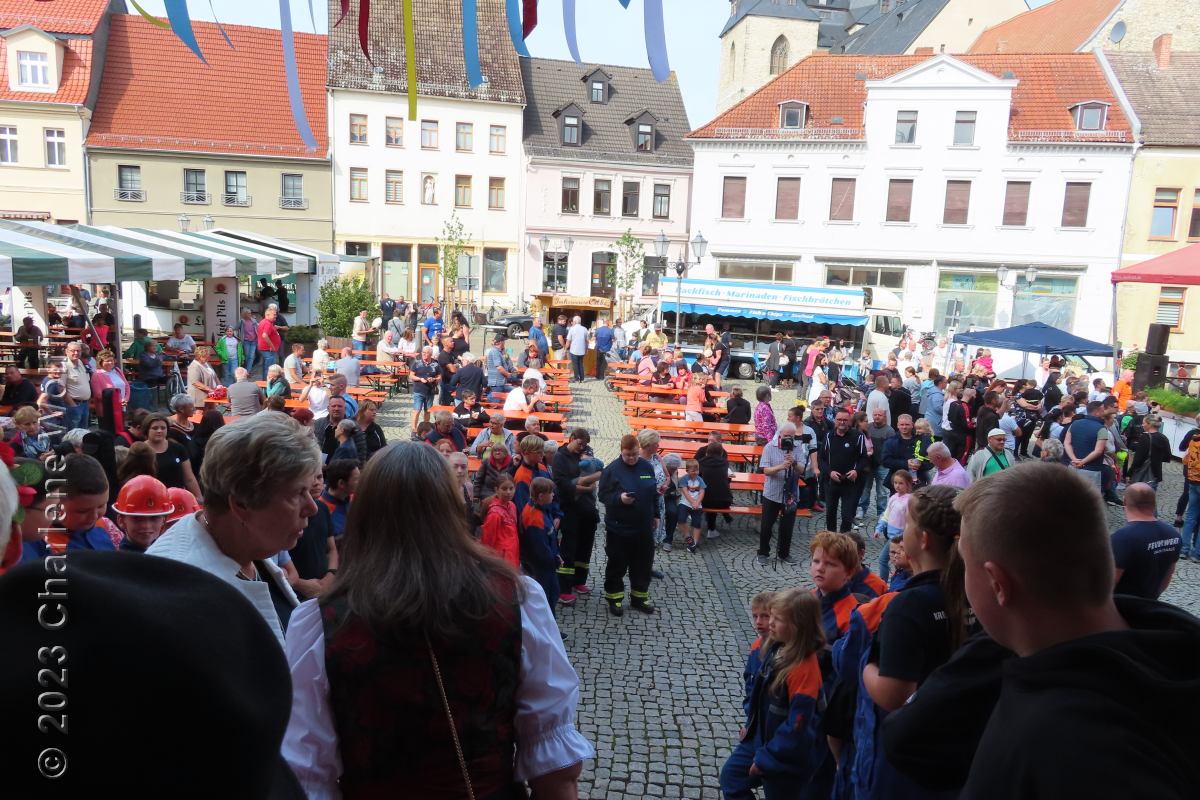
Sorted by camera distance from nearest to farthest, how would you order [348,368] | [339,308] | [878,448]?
[878,448], [348,368], [339,308]

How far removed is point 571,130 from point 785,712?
37.1 metres

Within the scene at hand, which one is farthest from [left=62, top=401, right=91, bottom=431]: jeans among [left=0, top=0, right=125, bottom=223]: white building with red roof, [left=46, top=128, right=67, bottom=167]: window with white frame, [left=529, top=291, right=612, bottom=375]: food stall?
[left=46, top=128, right=67, bottom=167]: window with white frame

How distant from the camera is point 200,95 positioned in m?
34.7

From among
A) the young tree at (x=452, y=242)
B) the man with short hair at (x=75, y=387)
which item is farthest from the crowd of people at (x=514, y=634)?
the young tree at (x=452, y=242)

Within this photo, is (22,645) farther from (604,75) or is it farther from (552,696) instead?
(604,75)

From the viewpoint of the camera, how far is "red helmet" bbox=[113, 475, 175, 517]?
11.5 feet

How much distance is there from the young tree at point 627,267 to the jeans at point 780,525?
27757 mm

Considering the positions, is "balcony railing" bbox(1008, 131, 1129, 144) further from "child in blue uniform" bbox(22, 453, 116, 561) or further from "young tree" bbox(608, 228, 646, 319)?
"child in blue uniform" bbox(22, 453, 116, 561)

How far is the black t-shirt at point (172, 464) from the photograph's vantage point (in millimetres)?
6586

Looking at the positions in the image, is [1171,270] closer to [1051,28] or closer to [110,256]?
[110,256]

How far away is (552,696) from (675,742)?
11.8 feet

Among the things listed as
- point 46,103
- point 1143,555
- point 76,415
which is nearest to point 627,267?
point 46,103

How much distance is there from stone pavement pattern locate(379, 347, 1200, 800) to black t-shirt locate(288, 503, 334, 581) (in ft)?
6.46

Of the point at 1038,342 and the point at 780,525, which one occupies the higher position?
the point at 1038,342
